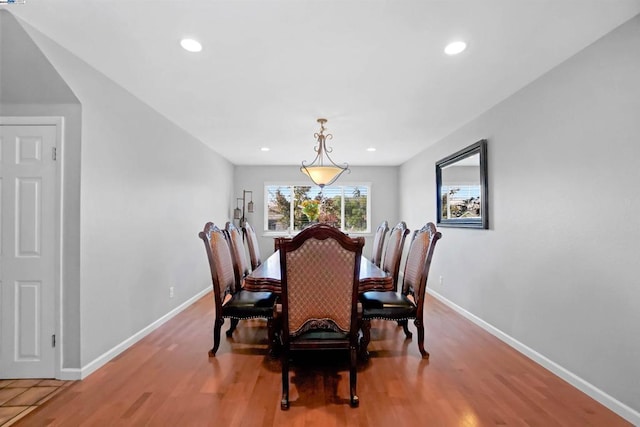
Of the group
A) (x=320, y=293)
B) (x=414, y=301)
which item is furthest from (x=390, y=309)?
(x=320, y=293)

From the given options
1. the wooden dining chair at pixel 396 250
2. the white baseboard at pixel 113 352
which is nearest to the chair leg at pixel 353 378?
the wooden dining chair at pixel 396 250

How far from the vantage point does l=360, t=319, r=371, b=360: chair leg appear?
2607 millimetres

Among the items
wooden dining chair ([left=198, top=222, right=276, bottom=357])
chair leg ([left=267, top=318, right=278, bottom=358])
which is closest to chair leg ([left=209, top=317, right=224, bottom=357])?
wooden dining chair ([left=198, top=222, right=276, bottom=357])

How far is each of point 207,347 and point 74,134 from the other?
6.90 feet

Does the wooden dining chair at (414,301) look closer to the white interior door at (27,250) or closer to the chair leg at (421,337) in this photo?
the chair leg at (421,337)

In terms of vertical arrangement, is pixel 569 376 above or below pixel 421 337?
below

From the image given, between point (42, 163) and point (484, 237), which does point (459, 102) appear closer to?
point (484, 237)

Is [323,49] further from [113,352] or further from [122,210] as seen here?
[113,352]

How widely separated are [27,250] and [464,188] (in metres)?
4.36

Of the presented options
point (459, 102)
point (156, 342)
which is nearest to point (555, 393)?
point (459, 102)

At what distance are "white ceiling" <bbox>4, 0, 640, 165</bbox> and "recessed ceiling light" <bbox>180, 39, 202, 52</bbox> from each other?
46mm

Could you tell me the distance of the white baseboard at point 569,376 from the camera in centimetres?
191

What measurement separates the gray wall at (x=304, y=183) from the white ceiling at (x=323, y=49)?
3.23 meters

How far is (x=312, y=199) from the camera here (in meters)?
7.05
